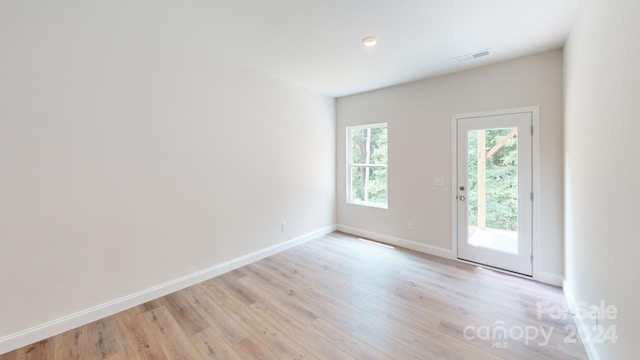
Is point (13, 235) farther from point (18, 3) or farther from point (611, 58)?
point (611, 58)

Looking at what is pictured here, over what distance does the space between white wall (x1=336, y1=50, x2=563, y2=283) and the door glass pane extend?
0.88ft

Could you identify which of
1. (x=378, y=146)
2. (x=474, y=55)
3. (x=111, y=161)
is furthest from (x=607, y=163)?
(x=111, y=161)

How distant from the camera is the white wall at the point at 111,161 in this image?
1.97 metres

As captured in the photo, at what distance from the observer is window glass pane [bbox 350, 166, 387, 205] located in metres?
4.55

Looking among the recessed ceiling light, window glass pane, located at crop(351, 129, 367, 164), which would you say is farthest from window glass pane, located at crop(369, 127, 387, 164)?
the recessed ceiling light

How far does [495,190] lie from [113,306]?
4377 millimetres

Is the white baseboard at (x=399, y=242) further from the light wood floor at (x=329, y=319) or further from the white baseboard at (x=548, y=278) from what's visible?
the white baseboard at (x=548, y=278)

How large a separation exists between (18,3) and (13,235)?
173cm

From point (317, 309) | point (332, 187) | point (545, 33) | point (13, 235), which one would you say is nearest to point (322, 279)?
point (317, 309)

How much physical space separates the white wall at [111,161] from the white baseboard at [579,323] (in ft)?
11.2

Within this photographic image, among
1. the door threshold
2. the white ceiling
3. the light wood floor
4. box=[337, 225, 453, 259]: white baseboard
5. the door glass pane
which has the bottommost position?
the light wood floor

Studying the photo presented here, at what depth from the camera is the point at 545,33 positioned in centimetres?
249

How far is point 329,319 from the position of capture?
233 centimetres

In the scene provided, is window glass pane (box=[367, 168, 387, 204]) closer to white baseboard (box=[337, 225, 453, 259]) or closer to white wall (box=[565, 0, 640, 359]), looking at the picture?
white baseboard (box=[337, 225, 453, 259])
